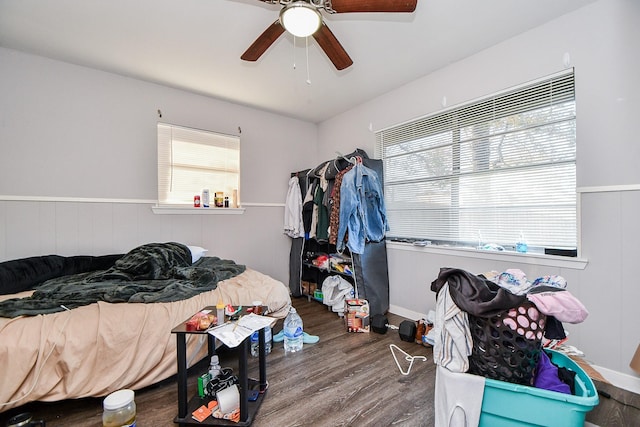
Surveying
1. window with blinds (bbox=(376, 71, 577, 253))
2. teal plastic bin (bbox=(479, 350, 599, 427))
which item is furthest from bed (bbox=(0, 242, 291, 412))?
window with blinds (bbox=(376, 71, 577, 253))

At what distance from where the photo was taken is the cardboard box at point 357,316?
104 inches

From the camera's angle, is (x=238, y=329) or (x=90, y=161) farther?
(x=90, y=161)

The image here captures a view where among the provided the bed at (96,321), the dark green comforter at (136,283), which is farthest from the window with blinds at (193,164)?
the bed at (96,321)

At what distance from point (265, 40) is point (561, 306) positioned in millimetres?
2109

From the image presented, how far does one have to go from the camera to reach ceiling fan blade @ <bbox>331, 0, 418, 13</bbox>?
142cm

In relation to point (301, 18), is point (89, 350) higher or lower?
lower

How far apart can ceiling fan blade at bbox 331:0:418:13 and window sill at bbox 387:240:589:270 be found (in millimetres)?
1939

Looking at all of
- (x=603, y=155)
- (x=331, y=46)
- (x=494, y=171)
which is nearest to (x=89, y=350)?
(x=331, y=46)

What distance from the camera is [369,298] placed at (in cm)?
289

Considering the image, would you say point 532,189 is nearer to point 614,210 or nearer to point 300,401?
point 614,210

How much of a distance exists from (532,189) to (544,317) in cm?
143

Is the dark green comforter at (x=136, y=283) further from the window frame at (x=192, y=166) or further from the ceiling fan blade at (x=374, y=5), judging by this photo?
the ceiling fan blade at (x=374, y=5)

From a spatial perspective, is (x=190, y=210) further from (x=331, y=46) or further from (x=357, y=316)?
(x=331, y=46)

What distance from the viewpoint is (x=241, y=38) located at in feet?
7.54
